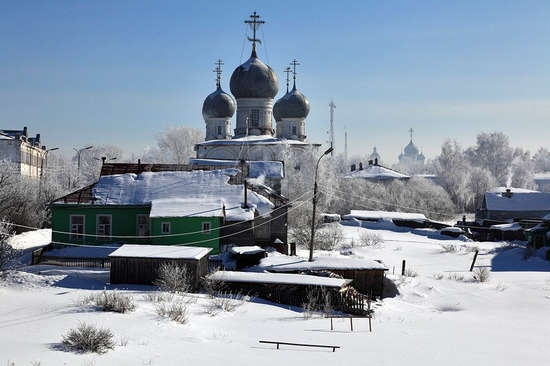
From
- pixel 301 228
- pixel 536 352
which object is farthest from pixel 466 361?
pixel 301 228

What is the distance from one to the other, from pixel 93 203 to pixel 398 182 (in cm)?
4940

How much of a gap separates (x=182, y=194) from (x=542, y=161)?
15363cm

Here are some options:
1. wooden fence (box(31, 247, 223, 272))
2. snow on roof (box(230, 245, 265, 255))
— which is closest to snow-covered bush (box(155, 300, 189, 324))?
wooden fence (box(31, 247, 223, 272))

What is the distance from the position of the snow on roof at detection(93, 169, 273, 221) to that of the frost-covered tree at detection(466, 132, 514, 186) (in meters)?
78.2

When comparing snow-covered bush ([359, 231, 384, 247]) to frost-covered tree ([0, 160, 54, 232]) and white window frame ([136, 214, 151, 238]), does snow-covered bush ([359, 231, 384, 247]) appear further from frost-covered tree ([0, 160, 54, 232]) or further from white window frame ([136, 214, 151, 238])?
frost-covered tree ([0, 160, 54, 232])

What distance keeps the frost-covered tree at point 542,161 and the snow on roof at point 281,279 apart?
13828cm

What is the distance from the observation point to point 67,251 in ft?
96.0

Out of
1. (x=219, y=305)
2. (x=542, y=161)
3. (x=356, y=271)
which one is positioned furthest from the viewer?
(x=542, y=161)

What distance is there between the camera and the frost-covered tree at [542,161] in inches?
6195

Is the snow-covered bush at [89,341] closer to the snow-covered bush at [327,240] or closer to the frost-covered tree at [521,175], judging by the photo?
the snow-covered bush at [327,240]

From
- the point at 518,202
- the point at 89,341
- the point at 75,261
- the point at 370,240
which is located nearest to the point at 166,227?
the point at 75,261

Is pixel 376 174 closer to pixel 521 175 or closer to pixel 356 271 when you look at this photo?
pixel 521 175

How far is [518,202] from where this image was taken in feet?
199

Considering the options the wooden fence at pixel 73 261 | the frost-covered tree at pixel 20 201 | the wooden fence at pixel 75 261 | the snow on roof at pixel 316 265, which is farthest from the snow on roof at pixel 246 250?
the frost-covered tree at pixel 20 201
